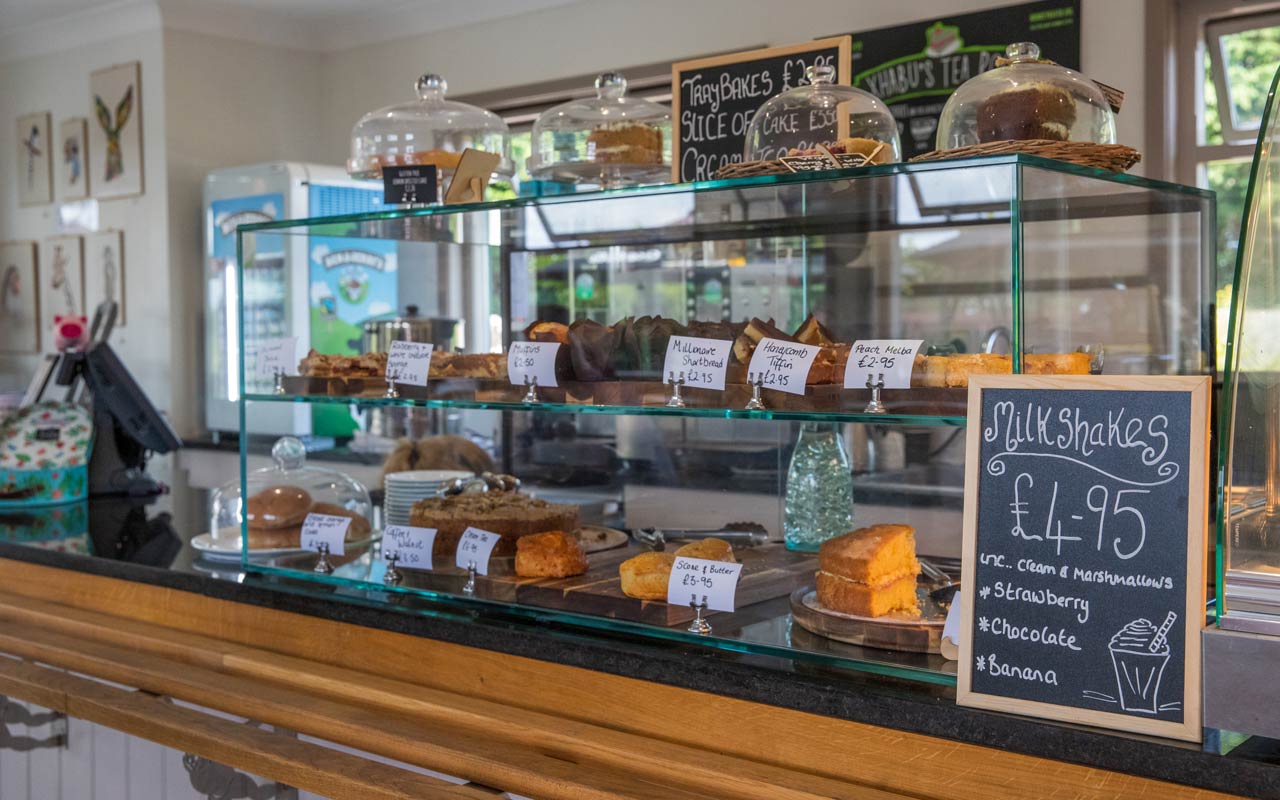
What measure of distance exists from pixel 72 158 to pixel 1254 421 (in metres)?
6.42

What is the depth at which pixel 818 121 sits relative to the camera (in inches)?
66.4

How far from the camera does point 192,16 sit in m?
5.86

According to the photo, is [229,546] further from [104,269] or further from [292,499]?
[104,269]

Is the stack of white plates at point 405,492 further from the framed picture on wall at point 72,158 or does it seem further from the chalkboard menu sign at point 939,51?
the framed picture on wall at point 72,158

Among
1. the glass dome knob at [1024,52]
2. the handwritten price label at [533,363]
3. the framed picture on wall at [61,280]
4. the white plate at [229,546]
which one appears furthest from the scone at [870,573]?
the framed picture on wall at [61,280]

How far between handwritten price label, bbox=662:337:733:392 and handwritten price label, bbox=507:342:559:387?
0.20 metres

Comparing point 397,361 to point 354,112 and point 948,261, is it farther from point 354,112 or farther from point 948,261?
point 354,112

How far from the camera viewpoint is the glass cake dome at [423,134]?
2.14 m

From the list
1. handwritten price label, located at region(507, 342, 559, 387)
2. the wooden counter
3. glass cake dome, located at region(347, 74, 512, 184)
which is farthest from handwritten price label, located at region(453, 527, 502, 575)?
glass cake dome, located at region(347, 74, 512, 184)

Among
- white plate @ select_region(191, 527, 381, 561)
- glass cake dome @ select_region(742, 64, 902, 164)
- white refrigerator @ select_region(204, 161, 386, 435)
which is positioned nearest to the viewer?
glass cake dome @ select_region(742, 64, 902, 164)

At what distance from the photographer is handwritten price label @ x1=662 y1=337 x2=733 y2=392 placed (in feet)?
5.11

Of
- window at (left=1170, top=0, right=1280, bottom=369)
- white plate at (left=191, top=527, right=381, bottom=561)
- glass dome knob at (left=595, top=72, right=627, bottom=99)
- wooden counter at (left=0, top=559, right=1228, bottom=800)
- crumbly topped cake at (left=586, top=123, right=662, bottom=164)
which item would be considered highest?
window at (left=1170, top=0, right=1280, bottom=369)

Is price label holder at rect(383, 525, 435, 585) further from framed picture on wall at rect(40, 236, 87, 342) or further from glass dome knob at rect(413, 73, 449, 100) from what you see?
framed picture on wall at rect(40, 236, 87, 342)

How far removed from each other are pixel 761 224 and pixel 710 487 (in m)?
1.33
